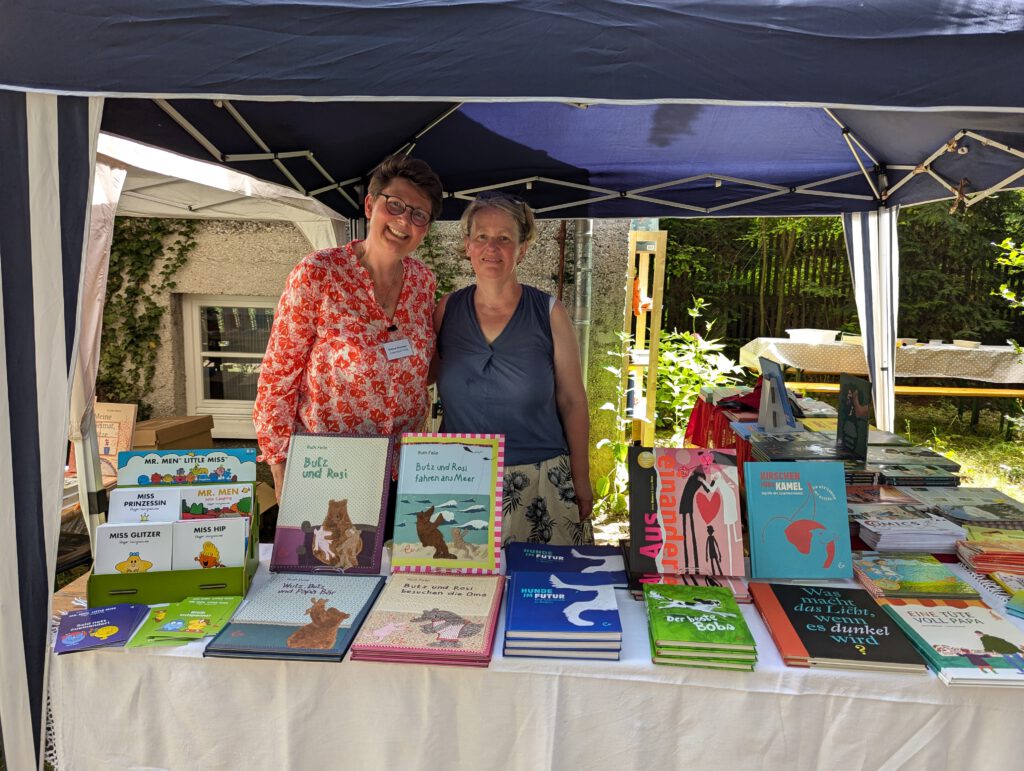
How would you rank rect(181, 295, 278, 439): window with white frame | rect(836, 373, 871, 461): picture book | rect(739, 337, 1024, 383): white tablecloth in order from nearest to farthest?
rect(836, 373, 871, 461): picture book
rect(181, 295, 278, 439): window with white frame
rect(739, 337, 1024, 383): white tablecloth

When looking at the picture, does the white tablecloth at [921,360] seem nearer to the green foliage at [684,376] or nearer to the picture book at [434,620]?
the green foliage at [684,376]

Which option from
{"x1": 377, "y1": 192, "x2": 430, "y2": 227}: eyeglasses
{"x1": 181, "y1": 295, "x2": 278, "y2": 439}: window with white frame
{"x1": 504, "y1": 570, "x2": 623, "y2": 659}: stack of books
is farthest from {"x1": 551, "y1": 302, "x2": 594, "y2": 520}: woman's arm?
{"x1": 181, "y1": 295, "x2": 278, "y2": 439}: window with white frame

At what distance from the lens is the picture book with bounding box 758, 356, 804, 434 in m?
2.78

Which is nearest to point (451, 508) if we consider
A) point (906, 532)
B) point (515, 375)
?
point (515, 375)

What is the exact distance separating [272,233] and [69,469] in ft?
8.97

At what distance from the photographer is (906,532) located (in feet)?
5.65

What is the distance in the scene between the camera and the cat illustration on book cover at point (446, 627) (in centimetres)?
129

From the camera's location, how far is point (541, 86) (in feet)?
4.25

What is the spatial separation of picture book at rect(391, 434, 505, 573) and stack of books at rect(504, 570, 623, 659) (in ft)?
0.42

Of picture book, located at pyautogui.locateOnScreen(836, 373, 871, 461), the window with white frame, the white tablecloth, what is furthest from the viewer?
the white tablecloth

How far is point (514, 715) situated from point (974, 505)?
1521 millimetres

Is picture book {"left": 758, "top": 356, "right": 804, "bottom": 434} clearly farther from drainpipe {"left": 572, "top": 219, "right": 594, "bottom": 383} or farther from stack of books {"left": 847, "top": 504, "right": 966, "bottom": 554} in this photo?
drainpipe {"left": 572, "top": 219, "right": 594, "bottom": 383}

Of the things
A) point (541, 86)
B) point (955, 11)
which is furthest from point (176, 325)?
point (955, 11)

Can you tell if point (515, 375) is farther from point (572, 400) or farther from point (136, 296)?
point (136, 296)
